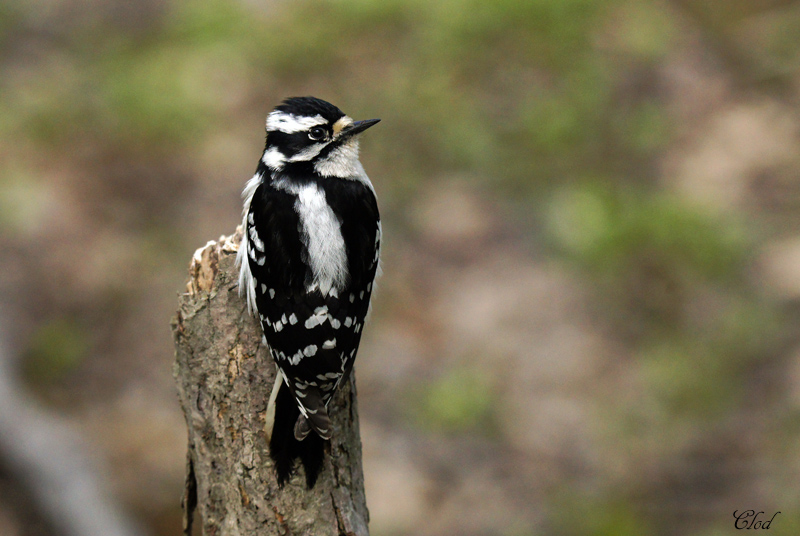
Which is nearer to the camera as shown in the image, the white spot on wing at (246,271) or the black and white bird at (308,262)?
the black and white bird at (308,262)

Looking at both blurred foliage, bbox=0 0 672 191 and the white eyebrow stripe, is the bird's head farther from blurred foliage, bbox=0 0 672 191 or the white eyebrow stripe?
blurred foliage, bbox=0 0 672 191

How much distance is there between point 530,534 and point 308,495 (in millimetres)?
2943

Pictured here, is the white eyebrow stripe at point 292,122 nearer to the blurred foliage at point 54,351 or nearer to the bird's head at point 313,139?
the bird's head at point 313,139

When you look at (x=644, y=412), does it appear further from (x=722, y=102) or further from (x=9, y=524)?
(x=9, y=524)


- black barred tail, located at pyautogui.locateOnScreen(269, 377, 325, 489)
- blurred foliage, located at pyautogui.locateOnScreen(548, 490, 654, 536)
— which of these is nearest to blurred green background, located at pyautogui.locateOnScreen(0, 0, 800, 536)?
blurred foliage, located at pyautogui.locateOnScreen(548, 490, 654, 536)

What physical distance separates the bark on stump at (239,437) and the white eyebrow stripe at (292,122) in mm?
927

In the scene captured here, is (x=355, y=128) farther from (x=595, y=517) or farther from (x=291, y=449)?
(x=595, y=517)

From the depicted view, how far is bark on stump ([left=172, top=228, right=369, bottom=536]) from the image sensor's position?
118 inches

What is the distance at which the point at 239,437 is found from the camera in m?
3.04

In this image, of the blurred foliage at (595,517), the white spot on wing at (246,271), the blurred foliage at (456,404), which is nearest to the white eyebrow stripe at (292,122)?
the white spot on wing at (246,271)

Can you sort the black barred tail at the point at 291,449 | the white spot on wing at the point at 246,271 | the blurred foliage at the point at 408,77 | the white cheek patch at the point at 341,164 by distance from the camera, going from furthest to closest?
the blurred foliage at the point at 408,77 → the white cheek patch at the point at 341,164 → the white spot on wing at the point at 246,271 → the black barred tail at the point at 291,449

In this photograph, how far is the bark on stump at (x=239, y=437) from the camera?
299 centimetres

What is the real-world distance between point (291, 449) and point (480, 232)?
4.60m

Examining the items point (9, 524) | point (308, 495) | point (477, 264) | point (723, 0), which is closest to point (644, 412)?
point (477, 264)
